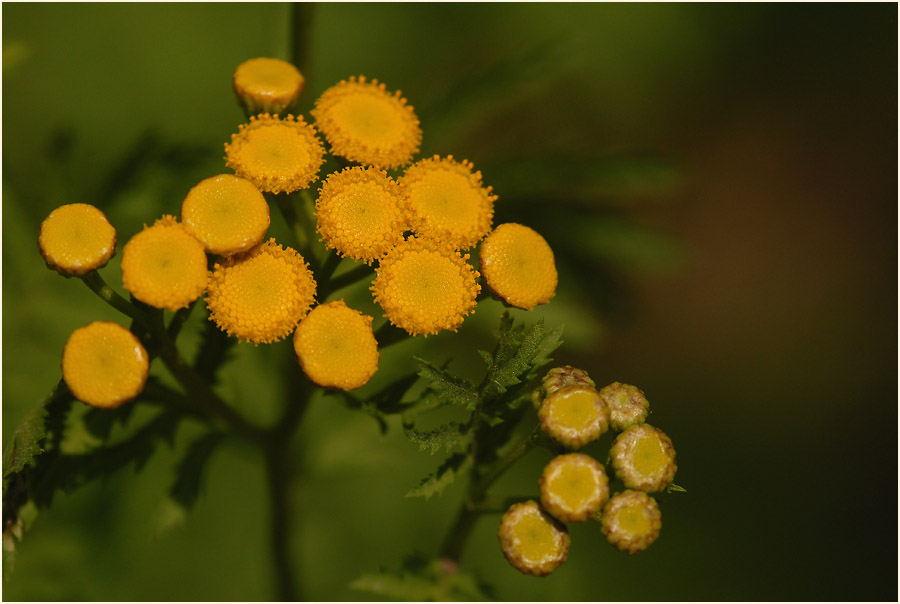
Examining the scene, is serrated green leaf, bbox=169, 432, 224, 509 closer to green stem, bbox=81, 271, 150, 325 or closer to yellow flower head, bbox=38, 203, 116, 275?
green stem, bbox=81, 271, 150, 325

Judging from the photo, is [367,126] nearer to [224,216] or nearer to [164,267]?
[224,216]

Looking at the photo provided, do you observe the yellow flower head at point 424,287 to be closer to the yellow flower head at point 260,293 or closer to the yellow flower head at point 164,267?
the yellow flower head at point 260,293

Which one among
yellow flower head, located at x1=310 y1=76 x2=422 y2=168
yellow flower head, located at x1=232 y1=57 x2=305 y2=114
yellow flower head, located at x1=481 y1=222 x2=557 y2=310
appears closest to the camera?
yellow flower head, located at x1=481 y1=222 x2=557 y2=310

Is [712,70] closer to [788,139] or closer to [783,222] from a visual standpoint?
[788,139]

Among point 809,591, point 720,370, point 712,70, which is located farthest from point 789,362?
point 712,70

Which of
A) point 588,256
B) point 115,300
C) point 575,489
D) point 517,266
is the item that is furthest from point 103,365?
point 588,256

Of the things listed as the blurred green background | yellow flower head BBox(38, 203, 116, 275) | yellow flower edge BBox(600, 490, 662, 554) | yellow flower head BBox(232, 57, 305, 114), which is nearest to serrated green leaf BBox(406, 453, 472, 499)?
yellow flower edge BBox(600, 490, 662, 554)

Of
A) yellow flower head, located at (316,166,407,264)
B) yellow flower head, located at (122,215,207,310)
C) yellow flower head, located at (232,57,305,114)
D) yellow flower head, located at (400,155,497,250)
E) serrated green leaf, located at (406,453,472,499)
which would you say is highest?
yellow flower head, located at (232,57,305,114)
